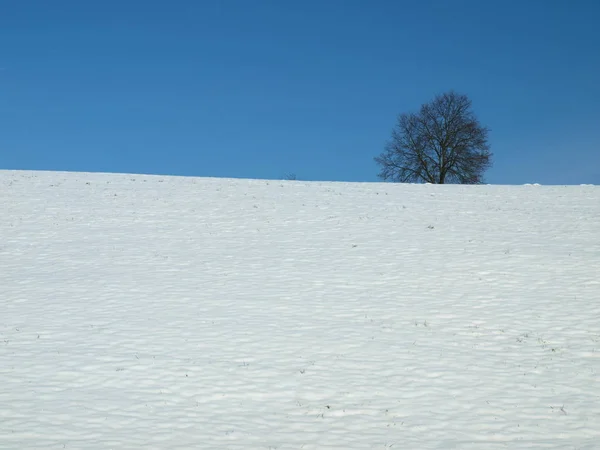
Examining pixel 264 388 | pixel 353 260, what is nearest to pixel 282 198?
pixel 353 260

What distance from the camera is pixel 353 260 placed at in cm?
2197

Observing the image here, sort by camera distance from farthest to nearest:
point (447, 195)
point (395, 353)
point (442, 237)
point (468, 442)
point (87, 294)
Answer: point (447, 195) < point (442, 237) < point (87, 294) < point (395, 353) < point (468, 442)

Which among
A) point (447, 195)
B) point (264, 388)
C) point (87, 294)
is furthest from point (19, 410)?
point (447, 195)

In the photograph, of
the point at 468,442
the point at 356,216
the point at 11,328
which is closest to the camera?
the point at 468,442

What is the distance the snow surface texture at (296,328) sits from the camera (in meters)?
11.3

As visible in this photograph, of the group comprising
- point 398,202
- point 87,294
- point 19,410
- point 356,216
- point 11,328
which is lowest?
point 19,410

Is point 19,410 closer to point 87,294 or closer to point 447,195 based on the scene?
point 87,294

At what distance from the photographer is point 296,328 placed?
15867 millimetres

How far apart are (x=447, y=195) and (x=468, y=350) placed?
22.3 metres

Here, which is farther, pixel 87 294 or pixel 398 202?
pixel 398 202

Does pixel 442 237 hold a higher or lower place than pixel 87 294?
higher

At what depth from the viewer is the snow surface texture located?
1133 cm

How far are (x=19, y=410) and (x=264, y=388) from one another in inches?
166

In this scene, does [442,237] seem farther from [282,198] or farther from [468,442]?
[468,442]
